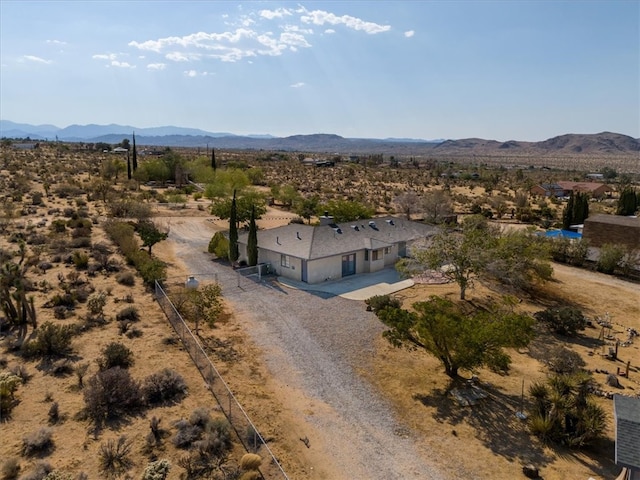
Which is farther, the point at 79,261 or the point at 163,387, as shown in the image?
the point at 79,261

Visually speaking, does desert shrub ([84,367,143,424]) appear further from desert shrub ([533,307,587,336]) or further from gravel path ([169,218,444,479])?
desert shrub ([533,307,587,336])

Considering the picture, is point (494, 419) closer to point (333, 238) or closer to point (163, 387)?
point (163, 387)

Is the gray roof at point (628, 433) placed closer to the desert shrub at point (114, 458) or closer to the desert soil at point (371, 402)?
the desert soil at point (371, 402)

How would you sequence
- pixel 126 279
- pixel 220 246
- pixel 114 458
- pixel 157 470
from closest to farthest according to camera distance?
pixel 157 470 → pixel 114 458 → pixel 126 279 → pixel 220 246

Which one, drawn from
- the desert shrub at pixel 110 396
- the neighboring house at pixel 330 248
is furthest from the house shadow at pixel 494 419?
the neighboring house at pixel 330 248

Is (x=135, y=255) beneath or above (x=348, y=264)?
above

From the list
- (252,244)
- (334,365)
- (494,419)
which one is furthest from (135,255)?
(494,419)

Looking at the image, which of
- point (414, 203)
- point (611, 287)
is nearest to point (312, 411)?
point (611, 287)
